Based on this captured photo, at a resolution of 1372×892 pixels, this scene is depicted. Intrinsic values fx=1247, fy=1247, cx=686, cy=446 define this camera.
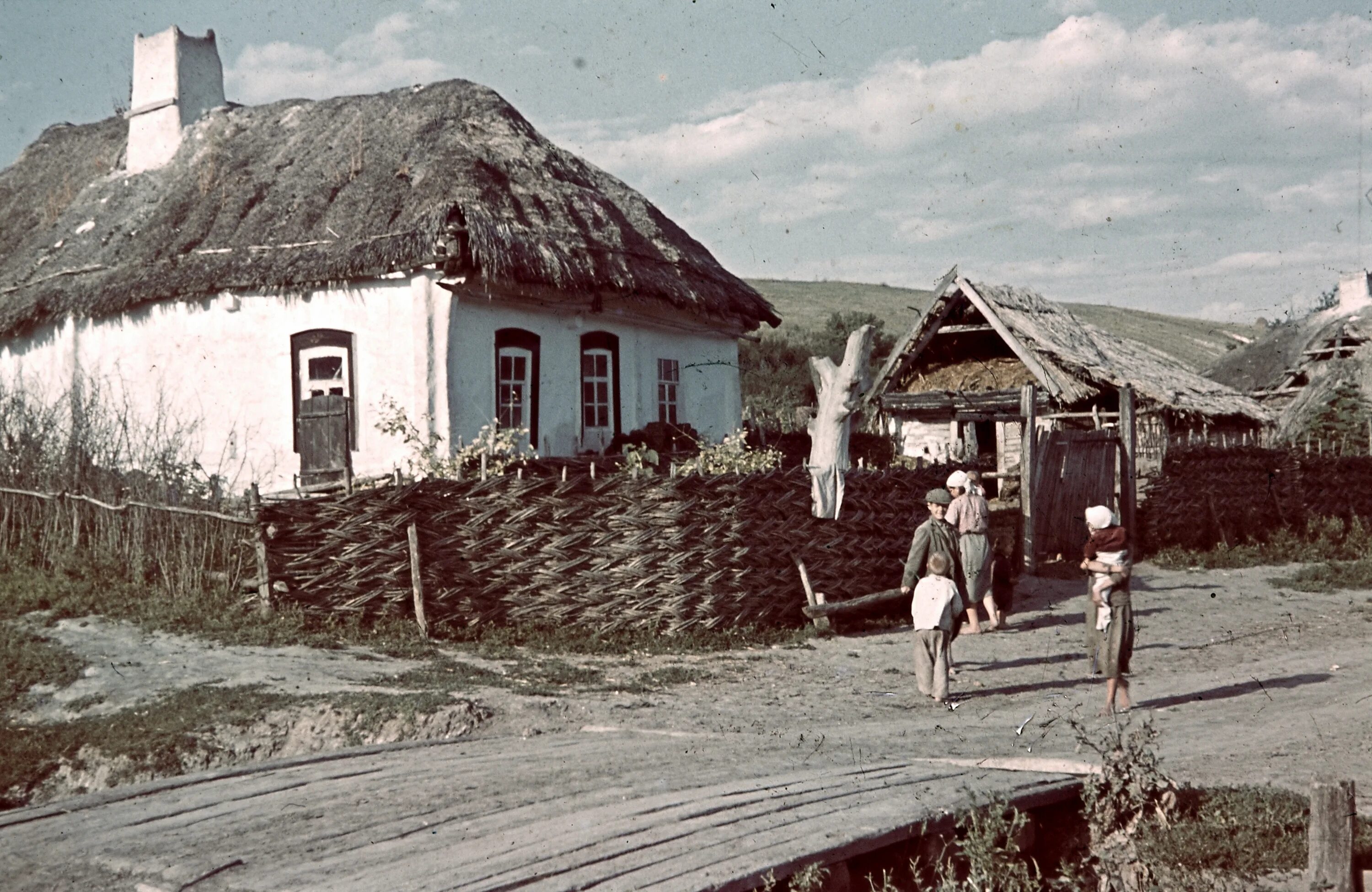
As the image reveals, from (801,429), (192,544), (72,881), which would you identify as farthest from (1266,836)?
(801,429)

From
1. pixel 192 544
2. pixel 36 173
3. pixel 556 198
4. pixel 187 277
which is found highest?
pixel 36 173

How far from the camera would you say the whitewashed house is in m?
15.0

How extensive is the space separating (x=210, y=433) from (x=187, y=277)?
2.05 metres

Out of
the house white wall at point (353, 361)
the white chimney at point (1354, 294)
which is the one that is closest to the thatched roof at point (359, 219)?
the house white wall at point (353, 361)

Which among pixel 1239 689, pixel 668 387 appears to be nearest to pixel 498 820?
pixel 1239 689

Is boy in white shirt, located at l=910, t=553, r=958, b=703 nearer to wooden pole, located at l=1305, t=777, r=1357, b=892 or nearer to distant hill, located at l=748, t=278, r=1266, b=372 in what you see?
wooden pole, located at l=1305, t=777, r=1357, b=892

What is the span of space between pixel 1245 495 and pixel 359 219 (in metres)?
14.0

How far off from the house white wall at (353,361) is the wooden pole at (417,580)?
3.93 m

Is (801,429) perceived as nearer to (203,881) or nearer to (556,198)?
(556,198)

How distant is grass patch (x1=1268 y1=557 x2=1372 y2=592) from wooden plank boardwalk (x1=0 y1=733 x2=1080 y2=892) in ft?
34.8

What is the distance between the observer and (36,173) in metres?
22.7

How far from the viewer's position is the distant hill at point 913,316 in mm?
61969

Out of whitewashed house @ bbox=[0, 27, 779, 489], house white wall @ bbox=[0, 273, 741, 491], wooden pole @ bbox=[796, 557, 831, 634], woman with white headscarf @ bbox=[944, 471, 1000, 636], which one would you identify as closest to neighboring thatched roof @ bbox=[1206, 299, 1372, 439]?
whitewashed house @ bbox=[0, 27, 779, 489]

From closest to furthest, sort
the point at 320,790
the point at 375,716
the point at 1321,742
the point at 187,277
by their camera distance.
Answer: the point at 320,790
the point at 1321,742
the point at 375,716
the point at 187,277
